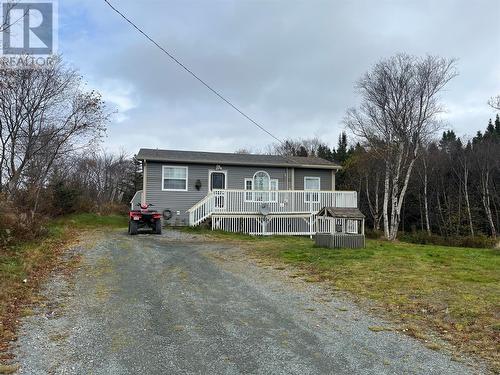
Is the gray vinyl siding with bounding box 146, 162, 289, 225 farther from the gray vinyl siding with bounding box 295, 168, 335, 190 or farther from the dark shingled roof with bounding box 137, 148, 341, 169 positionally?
the gray vinyl siding with bounding box 295, 168, 335, 190

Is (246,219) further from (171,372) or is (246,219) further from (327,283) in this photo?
(171,372)

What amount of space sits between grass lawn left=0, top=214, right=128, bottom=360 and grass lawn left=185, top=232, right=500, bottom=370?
4.99 metres

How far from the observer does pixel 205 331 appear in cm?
496

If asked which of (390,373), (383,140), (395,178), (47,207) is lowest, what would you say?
(390,373)

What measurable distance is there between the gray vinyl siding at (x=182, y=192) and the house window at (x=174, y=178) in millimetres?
157

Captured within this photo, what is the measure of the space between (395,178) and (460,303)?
19.8 metres

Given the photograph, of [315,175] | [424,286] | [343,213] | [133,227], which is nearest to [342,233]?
[343,213]

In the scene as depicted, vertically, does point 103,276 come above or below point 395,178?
below

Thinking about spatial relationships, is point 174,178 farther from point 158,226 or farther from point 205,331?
point 205,331

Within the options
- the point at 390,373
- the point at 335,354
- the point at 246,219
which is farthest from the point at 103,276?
the point at 246,219

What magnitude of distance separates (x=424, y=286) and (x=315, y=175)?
16.2 meters

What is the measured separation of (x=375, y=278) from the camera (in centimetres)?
843

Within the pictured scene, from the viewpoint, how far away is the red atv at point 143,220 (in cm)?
1584

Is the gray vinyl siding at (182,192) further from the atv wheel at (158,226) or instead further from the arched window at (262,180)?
the atv wheel at (158,226)
